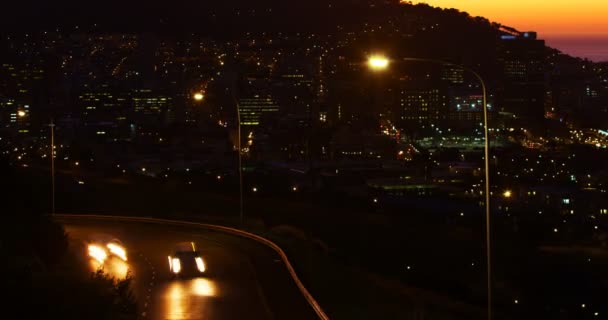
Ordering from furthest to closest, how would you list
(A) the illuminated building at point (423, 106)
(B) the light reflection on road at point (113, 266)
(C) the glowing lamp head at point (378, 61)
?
(A) the illuminated building at point (423, 106) < (B) the light reflection on road at point (113, 266) < (C) the glowing lamp head at point (378, 61)

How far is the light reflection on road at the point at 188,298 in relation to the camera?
16.3 metres

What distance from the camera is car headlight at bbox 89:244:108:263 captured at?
23359 millimetres

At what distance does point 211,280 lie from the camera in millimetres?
20469

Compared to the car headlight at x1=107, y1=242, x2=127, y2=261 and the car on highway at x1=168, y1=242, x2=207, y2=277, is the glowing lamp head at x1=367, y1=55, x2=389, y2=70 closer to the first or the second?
the car on highway at x1=168, y1=242, x2=207, y2=277

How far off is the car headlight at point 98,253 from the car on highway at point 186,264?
2.31 m

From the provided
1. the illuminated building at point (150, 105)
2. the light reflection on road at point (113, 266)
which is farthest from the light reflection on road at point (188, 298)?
the illuminated building at point (150, 105)

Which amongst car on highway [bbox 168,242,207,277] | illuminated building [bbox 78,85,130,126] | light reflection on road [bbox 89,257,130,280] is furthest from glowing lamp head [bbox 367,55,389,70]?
illuminated building [bbox 78,85,130,126]

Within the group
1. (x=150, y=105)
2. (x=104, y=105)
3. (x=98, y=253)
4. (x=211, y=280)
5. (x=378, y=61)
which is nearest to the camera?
(x=378, y=61)

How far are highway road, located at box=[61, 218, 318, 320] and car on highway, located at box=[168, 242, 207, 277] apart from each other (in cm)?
22

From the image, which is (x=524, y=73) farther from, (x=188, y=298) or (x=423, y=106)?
(x=188, y=298)

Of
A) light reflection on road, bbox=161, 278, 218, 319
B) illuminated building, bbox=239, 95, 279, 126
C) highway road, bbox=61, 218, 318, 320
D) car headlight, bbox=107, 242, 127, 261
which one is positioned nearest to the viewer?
light reflection on road, bbox=161, 278, 218, 319

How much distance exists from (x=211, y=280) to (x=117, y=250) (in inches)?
193

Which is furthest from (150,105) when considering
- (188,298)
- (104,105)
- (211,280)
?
(188,298)

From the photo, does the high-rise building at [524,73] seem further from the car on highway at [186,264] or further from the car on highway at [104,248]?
the car on highway at [186,264]
